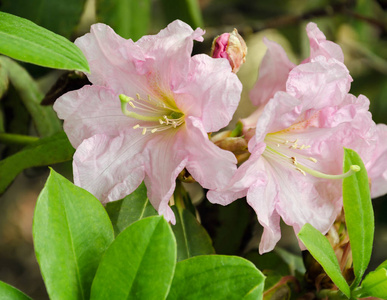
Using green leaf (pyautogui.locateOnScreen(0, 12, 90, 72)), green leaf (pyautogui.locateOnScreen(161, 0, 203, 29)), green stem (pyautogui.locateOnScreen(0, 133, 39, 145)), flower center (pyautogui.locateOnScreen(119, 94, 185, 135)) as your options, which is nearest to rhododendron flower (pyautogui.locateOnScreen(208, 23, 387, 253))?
flower center (pyautogui.locateOnScreen(119, 94, 185, 135))

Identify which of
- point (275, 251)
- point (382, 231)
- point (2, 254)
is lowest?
point (2, 254)

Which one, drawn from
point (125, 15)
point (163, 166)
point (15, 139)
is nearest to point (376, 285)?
point (163, 166)

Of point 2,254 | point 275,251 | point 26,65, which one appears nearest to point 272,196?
point 275,251

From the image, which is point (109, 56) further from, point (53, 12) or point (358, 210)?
point (53, 12)

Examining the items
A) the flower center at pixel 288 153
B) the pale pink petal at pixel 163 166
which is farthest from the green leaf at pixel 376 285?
the pale pink petal at pixel 163 166

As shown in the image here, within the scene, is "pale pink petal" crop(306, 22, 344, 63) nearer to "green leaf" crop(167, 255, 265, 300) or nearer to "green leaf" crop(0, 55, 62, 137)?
"green leaf" crop(167, 255, 265, 300)

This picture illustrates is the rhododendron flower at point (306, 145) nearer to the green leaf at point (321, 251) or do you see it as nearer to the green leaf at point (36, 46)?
the green leaf at point (321, 251)

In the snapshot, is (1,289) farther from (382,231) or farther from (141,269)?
(382,231)
